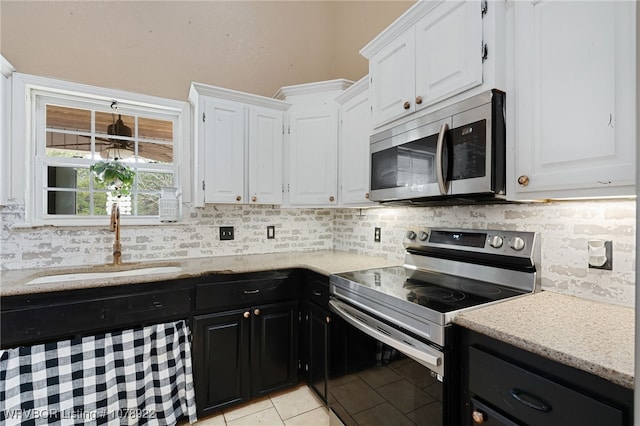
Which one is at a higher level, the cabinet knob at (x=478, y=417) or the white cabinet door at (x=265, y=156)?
the white cabinet door at (x=265, y=156)

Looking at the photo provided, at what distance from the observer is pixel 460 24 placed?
1.35 m

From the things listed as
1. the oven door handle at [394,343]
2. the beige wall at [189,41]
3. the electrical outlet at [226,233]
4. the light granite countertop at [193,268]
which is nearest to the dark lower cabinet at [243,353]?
the light granite countertop at [193,268]

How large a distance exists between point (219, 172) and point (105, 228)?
0.90m

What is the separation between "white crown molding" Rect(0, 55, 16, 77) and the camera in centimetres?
180

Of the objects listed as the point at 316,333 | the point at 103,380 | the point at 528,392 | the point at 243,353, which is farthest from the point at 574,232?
the point at 103,380

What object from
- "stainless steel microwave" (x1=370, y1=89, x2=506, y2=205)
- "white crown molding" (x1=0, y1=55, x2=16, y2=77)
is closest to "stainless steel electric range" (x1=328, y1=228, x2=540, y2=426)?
"stainless steel microwave" (x1=370, y1=89, x2=506, y2=205)

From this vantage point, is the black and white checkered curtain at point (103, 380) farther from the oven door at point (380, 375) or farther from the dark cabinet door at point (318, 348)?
the oven door at point (380, 375)

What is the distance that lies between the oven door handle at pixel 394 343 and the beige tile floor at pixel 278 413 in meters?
0.77

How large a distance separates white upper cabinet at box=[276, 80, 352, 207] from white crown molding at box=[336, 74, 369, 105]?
3.4 inches

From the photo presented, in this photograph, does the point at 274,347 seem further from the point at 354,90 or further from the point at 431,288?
the point at 354,90

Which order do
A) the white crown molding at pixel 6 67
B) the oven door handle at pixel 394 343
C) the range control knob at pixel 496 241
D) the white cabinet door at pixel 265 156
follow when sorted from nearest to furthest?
1. the oven door handle at pixel 394 343
2. the range control knob at pixel 496 241
3. the white crown molding at pixel 6 67
4. the white cabinet door at pixel 265 156

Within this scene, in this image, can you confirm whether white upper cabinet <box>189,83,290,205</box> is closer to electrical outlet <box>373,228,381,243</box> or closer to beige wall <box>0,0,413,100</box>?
beige wall <box>0,0,413,100</box>

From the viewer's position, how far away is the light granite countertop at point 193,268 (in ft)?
4.98

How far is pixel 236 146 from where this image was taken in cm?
230
